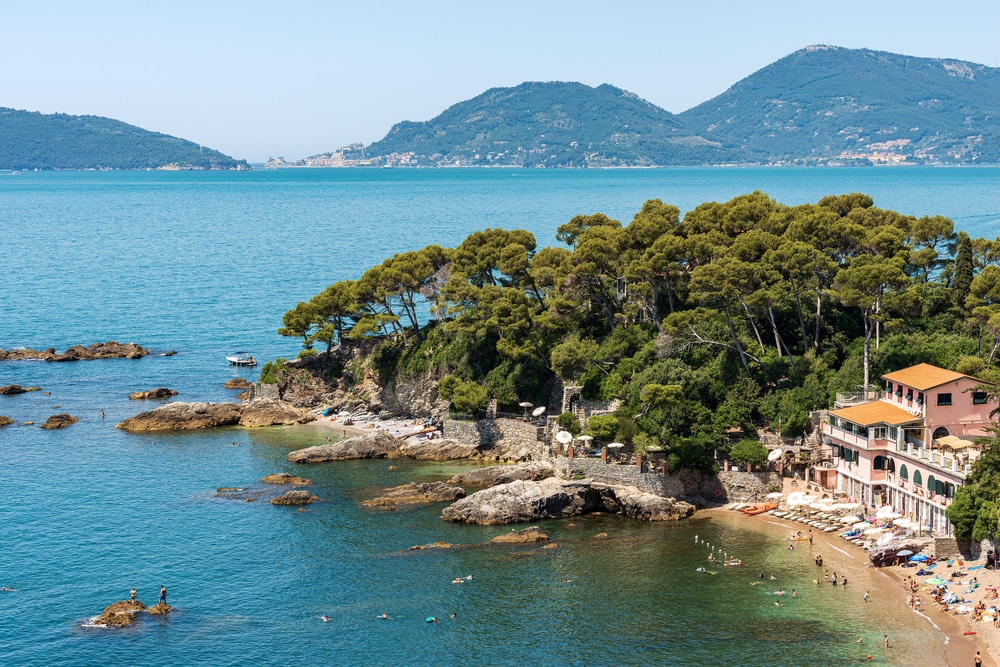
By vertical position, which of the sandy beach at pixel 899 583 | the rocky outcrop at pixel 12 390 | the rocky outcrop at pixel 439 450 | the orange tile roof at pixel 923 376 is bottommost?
the sandy beach at pixel 899 583

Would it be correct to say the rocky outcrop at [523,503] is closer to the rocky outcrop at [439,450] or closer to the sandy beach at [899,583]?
the sandy beach at [899,583]

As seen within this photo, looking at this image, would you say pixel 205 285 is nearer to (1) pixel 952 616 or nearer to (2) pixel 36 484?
(2) pixel 36 484

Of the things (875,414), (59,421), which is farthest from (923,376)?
(59,421)

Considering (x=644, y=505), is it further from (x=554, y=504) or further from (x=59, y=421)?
(x=59, y=421)

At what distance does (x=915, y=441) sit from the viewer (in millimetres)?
58531

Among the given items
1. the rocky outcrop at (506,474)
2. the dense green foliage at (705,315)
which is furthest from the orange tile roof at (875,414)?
the rocky outcrop at (506,474)

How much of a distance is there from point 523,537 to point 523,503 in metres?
3.73

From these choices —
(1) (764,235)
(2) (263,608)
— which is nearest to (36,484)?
(2) (263,608)

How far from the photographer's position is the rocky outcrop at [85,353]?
4301 inches

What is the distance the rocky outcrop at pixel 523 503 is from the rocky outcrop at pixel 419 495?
2.86 meters

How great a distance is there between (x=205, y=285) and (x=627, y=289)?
309 ft

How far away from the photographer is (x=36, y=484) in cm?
6875

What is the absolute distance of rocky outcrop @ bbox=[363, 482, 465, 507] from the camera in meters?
64.9

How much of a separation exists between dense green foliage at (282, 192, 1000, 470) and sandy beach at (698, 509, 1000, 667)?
586 cm
